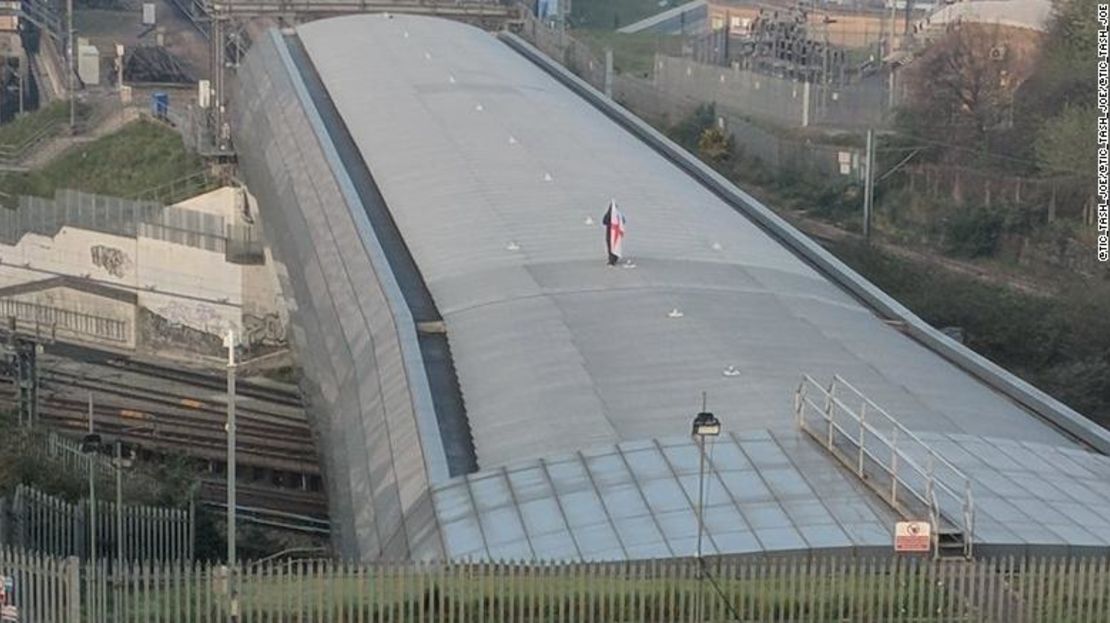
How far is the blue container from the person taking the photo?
5688cm

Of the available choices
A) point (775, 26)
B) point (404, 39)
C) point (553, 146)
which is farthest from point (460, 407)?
point (775, 26)

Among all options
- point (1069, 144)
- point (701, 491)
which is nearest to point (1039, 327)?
point (1069, 144)

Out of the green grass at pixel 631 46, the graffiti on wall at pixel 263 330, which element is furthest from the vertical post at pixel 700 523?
the green grass at pixel 631 46

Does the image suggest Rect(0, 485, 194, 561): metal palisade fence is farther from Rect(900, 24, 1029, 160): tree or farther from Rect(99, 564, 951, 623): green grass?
Rect(900, 24, 1029, 160): tree

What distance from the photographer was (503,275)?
945 inches

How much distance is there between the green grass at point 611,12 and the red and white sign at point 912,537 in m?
70.3

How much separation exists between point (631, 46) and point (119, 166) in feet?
85.9

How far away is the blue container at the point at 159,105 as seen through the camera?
5688 centimetres

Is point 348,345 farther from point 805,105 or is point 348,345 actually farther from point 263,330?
point 805,105

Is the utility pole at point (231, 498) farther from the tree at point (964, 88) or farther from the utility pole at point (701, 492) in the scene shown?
the tree at point (964, 88)

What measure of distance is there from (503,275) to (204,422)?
428 inches

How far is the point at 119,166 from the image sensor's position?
5447 cm

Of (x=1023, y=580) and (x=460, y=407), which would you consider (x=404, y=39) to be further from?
(x=1023, y=580)

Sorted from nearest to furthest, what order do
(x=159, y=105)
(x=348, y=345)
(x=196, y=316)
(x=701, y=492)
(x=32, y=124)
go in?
1. (x=701, y=492)
2. (x=348, y=345)
3. (x=196, y=316)
4. (x=159, y=105)
5. (x=32, y=124)
